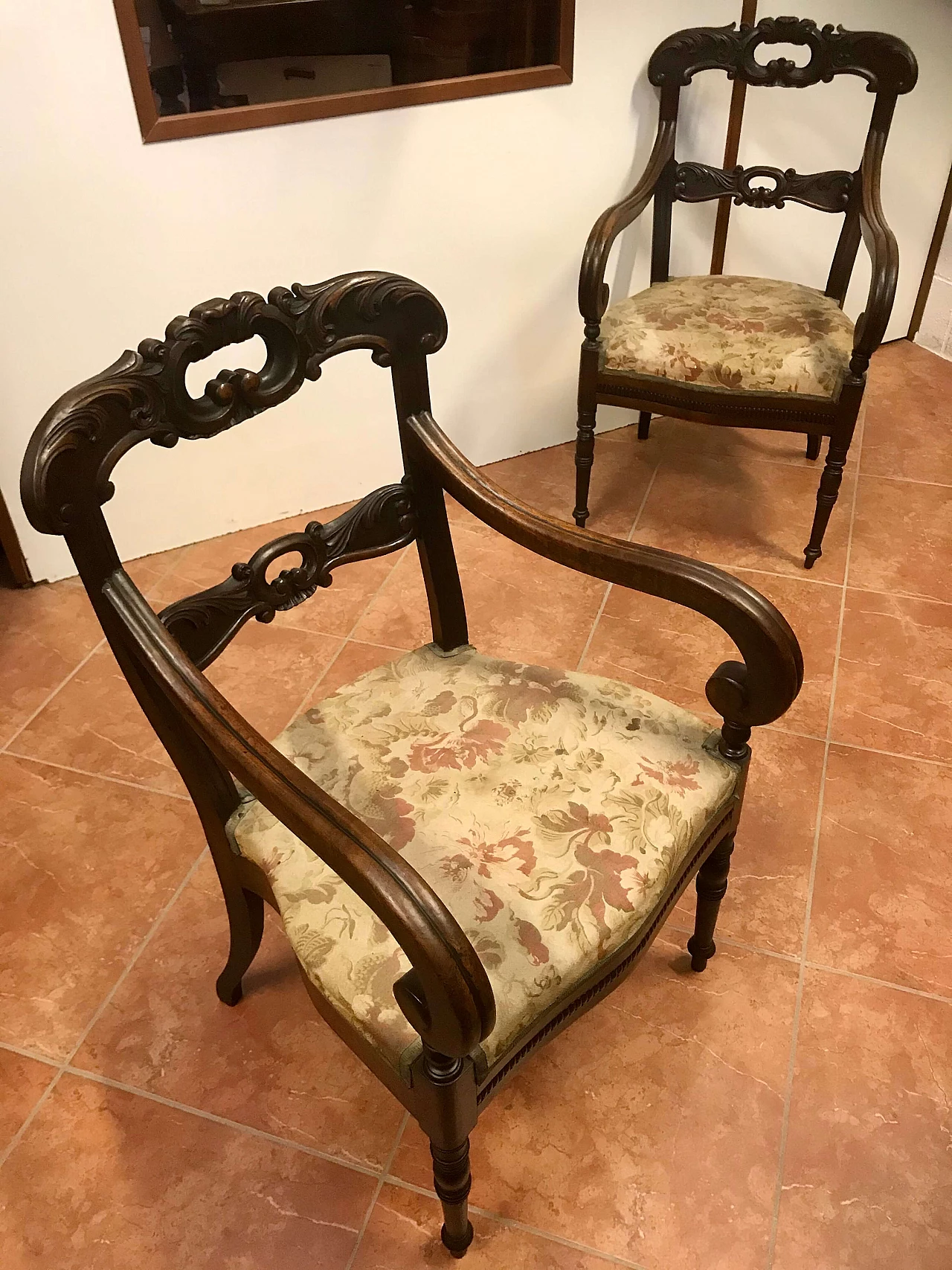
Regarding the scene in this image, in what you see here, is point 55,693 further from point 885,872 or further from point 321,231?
point 885,872

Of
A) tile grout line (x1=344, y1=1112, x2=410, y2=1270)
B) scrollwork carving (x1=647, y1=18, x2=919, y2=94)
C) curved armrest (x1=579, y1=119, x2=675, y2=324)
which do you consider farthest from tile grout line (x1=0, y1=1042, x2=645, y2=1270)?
scrollwork carving (x1=647, y1=18, x2=919, y2=94)

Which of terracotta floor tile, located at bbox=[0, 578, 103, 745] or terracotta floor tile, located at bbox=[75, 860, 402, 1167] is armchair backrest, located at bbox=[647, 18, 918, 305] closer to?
terracotta floor tile, located at bbox=[0, 578, 103, 745]

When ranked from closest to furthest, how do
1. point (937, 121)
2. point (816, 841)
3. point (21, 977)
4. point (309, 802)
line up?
point (309, 802), point (21, 977), point (816, 841), point (937, 121)

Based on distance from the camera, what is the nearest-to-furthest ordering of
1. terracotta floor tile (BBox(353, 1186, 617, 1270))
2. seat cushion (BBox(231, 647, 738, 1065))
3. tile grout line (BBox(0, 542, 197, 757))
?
seat cushion (BBox(231, 647, 738, 1065)) → terracotta floor tile (BBox(353, 1186, 617, 1270)) → tile grout line (BBox(0, 542, 197, 757))

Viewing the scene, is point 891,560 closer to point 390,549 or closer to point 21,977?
point 390,549

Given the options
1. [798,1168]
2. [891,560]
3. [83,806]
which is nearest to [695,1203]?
[798,1168]

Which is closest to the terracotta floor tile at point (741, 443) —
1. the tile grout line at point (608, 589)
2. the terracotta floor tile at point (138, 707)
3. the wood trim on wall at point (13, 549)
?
the tile grout line at point (608, 589)

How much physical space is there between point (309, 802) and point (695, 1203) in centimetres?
83

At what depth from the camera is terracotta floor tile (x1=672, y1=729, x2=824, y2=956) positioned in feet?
5.23

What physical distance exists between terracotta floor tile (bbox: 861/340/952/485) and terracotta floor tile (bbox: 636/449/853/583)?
0.17m

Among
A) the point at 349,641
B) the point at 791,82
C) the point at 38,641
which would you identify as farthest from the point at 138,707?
the point at 791,82

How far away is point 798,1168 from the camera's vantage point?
4.34 ft

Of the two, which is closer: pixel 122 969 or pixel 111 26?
pixel 122 969

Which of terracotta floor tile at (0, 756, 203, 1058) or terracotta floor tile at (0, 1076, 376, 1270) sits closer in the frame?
terracotta floor tile at (0, 1076, 376, 1270)
